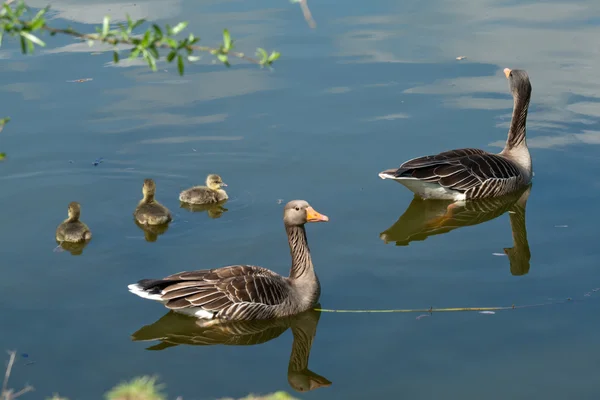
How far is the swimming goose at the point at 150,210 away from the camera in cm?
1146

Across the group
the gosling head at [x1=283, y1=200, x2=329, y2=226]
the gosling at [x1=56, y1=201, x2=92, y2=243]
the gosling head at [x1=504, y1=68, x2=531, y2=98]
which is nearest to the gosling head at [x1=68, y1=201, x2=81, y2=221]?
the gosling at [x1=56, y1=201, x2=92, y2=243]

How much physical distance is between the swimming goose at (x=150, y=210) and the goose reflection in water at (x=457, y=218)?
111 inches

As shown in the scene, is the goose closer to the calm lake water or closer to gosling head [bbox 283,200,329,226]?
the calm lake water

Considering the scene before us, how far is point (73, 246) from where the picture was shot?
1110cm

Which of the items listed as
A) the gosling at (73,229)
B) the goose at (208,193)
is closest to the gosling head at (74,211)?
the gosling at (73,229)

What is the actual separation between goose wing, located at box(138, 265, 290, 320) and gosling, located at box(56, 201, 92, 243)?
2086 millimetres

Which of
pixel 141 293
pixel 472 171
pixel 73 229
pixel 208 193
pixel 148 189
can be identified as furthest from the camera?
pixel 472 171

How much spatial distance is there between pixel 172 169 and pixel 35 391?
565 centimetres

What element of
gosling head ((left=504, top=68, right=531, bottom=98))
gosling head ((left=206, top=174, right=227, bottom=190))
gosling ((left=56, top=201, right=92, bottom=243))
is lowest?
gosling ((left=56, top=201, right=92, bottom=243))

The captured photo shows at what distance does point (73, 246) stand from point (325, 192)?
3.47 metres

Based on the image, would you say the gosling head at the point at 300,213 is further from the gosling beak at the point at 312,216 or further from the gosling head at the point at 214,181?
the gosling head at the point at 214,181

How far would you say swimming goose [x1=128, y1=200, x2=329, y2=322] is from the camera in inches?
365

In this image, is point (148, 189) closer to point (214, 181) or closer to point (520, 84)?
point (214, 181)

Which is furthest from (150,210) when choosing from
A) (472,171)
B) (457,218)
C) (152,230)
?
(472,171)
